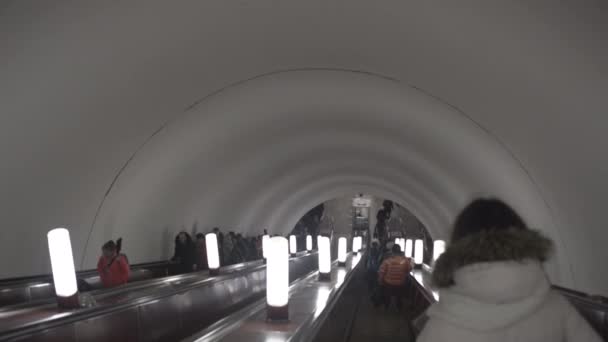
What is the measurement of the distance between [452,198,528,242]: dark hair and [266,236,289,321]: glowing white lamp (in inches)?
141

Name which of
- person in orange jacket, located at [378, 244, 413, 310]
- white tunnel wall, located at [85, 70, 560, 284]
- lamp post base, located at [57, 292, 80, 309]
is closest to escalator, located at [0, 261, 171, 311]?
lamp post base, located at [57, 292, 80, 309]

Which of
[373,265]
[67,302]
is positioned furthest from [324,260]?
[67,302]

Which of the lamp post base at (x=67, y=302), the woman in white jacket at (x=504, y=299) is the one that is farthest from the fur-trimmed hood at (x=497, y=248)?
the lamp post base at (x=67, y=302)

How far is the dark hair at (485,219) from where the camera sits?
239 cm

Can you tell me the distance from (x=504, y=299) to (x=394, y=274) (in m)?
10.2

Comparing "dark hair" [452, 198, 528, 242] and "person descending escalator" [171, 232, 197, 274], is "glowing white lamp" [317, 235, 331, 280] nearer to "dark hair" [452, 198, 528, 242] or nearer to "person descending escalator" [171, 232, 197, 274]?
"person descending escalator" [171, 232, 197, 274]

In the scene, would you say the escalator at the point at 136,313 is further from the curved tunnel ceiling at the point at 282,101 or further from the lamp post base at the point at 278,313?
the curved tunnel ceiling at the point at 282,101

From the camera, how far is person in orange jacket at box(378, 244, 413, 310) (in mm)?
12148

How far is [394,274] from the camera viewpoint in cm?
1215

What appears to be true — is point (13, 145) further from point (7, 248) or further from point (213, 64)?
point (213, 64)

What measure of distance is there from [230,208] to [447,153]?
8.57 m

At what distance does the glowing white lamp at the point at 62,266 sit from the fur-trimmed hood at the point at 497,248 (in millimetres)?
4739

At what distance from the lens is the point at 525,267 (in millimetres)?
2207

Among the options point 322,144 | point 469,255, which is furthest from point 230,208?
point 469,255
